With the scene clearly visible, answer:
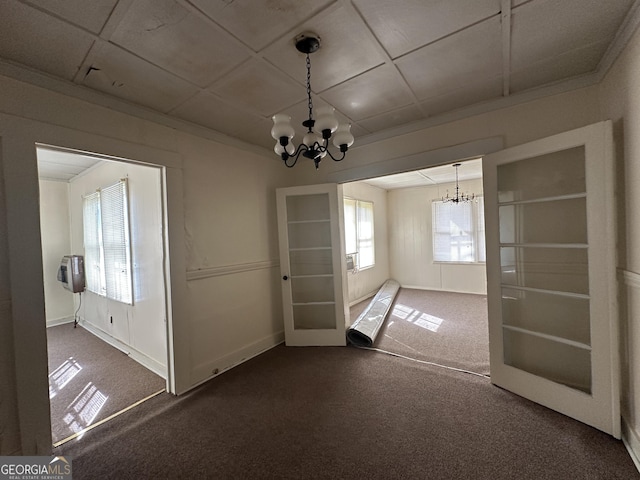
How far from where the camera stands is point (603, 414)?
1.69 meters

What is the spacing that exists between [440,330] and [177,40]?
13.3 feet

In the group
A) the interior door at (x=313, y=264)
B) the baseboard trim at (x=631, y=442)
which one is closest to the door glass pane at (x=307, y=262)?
the interior door at (x=313, y=264)

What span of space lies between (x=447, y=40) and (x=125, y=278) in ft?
12.7

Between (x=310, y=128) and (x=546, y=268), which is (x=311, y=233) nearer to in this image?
(x=310, y=128)

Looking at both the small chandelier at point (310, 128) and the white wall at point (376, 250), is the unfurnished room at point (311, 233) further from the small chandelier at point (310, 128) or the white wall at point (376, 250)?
the white wall at point (376, 250)

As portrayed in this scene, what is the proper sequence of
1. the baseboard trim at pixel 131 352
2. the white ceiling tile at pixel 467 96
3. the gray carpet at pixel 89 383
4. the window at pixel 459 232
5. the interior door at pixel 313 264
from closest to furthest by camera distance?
1. the white ceiling tile at pixel 467 96
2. the gray carpet at pixel 89 383
3. the baseboard trim at pixel 131 352
4. the interior door at pixel 313 264
5. the window at pixel 459 232

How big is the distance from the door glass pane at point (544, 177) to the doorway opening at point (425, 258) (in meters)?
1.72

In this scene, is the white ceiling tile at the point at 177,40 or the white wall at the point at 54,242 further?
the white wall at the point at 54,242

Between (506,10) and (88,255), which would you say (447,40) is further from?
(88,255)

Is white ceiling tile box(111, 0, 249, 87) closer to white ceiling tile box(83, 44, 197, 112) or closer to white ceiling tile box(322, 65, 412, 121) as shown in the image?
white ceiling tile box(83, 44, 197, 112)

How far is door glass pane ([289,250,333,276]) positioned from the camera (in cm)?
334

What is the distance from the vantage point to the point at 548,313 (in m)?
2.07

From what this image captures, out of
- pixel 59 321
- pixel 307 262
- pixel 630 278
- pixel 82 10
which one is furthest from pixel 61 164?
pixel 630 278

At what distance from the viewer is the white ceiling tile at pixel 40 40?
4.05 ft
